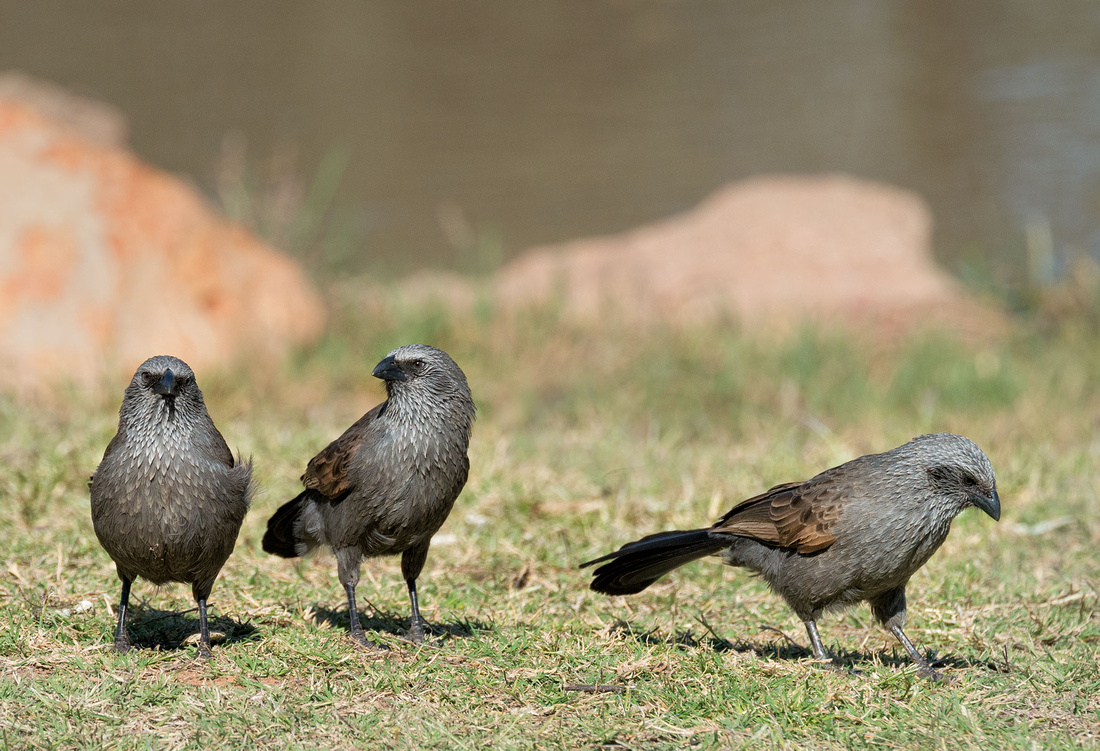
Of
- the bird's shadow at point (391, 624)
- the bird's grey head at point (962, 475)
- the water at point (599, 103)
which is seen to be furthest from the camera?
the water at point (599, 103)

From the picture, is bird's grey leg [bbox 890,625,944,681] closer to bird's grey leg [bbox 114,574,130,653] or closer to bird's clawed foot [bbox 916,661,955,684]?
bird's clawed foot [bbox 916,661,955,684]

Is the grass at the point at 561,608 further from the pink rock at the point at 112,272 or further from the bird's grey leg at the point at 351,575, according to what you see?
the pink rock at the point at 112,272

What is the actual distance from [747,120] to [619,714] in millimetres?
12968

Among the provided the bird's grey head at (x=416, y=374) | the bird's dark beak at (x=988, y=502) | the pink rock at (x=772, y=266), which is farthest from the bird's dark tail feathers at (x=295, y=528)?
the pink rock at (x=772, y=266)

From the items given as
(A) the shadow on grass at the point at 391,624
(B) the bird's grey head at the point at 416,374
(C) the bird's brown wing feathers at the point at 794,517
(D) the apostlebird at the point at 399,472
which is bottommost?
(A) the shadow on grass at the point at 391,624

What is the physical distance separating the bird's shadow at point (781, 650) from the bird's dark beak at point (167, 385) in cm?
185

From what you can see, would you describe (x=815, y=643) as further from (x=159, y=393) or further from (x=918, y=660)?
(x=159, y=393)

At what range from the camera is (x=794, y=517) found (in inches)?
167

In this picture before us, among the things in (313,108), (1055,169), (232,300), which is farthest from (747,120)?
(232,300)

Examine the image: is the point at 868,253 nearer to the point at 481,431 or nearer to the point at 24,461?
the point at 481,431

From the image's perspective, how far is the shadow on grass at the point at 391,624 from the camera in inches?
175

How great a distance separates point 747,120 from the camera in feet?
51.2

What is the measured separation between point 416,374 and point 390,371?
10 centimetres

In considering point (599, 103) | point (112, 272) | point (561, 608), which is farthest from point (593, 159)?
point (561, 608)
